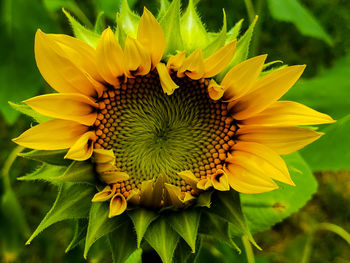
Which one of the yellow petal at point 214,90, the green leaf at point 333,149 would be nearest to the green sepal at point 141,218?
the yellow petal at point 214,90

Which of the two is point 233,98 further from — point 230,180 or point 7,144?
point 7,144

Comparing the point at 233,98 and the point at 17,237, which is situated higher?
the point at 233,98

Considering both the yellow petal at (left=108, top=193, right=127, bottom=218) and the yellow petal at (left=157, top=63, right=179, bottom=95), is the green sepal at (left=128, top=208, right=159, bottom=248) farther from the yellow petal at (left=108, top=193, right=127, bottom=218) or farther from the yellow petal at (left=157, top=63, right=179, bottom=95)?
the yellow petal at (left=157, top=63, right=179, bottom=95)

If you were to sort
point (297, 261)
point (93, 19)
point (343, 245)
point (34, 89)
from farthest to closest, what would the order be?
point (93, 19), point (343, 245), point (297, 261), point (34, 89)

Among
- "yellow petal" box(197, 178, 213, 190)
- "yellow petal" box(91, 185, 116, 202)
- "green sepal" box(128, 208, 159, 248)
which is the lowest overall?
"green sepal" box(128, 208, 159, 248)

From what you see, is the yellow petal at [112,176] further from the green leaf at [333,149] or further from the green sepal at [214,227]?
the green leaf at [333,149]

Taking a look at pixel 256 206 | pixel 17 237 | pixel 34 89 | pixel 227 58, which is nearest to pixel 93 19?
pixel 34 89

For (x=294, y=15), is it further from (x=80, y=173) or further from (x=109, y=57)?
(x=80, y=173)

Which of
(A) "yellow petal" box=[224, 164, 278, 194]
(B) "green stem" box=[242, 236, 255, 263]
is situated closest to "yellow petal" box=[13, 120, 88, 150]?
(A) "yellow petal" box=[224, 164, 278, 194]
